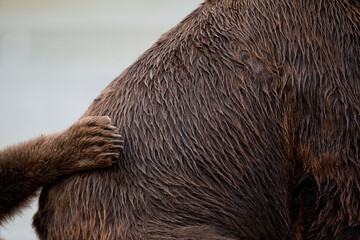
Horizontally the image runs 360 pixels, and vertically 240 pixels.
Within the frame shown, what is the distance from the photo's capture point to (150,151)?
12.0 feet

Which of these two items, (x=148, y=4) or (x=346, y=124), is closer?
(x=346, y=124)

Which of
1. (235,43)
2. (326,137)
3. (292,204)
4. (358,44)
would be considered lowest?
(292,204)

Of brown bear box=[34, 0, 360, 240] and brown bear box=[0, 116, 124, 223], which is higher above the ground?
brown bear box=[0, 116, 124, 223]

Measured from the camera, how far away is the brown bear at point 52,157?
363 centimetres

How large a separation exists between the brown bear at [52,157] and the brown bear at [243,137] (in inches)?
3.0

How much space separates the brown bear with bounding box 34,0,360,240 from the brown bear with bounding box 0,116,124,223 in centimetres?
8

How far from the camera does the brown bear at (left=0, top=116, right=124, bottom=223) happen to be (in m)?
3.63

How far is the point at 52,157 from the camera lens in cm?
377

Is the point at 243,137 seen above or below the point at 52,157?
below

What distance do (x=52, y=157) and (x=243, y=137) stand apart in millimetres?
1099

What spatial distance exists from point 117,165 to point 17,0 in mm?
8788

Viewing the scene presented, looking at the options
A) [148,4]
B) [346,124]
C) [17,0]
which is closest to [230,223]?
[346,124]

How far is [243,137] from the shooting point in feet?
12.2

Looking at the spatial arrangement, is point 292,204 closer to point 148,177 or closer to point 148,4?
point 148,177
